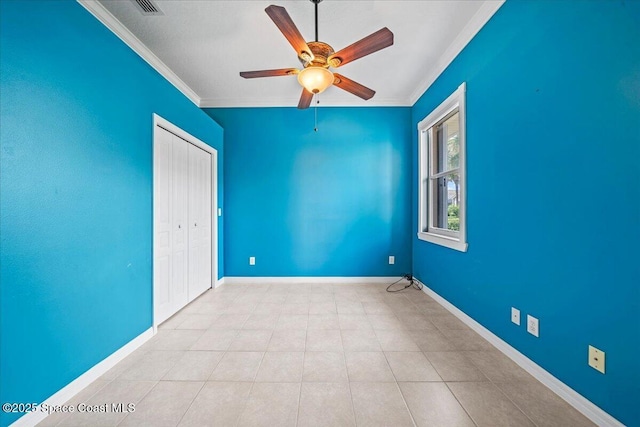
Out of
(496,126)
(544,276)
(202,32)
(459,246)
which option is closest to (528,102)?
(496,126)

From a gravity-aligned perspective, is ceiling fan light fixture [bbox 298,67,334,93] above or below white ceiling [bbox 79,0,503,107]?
below

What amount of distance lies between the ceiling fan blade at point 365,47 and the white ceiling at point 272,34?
54 centimetres

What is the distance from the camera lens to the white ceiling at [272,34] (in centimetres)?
188

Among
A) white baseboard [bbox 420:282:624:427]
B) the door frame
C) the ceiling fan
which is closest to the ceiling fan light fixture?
the ceiling fan

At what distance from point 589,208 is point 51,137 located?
120 inches

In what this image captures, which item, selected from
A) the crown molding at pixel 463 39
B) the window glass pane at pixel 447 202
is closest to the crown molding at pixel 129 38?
the crown molding at pixel 463 39

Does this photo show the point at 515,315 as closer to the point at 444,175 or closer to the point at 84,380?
the point at 444,175

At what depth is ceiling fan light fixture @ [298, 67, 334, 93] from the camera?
67.1 inches

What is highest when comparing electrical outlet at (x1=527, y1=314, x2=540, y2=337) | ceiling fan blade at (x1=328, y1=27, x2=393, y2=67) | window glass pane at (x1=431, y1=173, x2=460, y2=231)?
ceiling fan blade at (x1=328, y1=27, x2=393, y2=67)

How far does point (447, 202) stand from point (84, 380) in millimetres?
3650

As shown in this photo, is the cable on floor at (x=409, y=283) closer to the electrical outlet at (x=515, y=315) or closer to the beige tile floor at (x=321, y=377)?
the beige tile floor at (x=321, y=377)

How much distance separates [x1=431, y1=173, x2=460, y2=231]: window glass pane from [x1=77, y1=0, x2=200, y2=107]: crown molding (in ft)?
11.0

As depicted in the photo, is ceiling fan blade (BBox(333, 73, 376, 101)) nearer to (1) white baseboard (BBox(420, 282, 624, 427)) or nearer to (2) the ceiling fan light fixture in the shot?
(2) the ceiling fan light fixture

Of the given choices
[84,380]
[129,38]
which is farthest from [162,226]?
[129,38]
